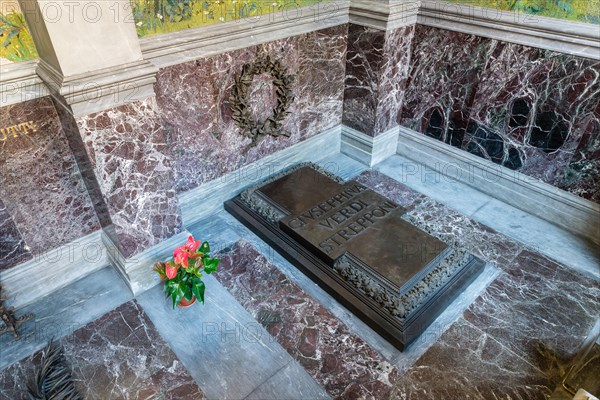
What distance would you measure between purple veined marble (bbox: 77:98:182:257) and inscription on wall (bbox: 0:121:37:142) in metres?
0.48

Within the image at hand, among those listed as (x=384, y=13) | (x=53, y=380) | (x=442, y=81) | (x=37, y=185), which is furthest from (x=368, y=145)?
(x=53, y=380)

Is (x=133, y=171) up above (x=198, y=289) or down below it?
above

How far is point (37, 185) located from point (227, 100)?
4.88 ft

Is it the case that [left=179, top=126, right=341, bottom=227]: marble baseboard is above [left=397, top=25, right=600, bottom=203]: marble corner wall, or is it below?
below

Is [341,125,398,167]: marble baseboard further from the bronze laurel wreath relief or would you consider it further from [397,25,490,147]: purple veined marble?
the bronze laurel wreath relief

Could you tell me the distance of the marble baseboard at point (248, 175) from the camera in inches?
139

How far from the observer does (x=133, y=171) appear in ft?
8.49

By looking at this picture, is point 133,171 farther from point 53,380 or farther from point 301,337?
point 301,337

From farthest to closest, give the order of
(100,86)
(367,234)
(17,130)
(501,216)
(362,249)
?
(501,216) → (367,234) → (362,249) → (17,130) → (100,86)

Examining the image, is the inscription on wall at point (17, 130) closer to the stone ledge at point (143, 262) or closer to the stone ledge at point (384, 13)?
the stone ledge at point (143, 262)

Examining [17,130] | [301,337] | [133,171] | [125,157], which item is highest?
[17,130]

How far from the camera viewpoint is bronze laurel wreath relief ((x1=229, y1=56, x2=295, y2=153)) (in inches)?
132

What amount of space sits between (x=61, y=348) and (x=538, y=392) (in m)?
2.91

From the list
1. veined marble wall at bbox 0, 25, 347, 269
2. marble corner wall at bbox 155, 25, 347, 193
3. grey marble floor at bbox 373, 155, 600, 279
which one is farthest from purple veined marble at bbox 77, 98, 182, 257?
grey marble floor at bbox 373, 155, 600, 279
